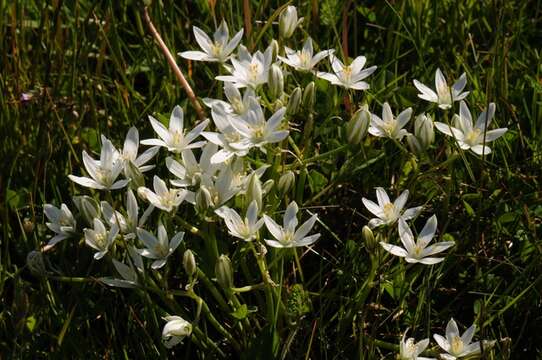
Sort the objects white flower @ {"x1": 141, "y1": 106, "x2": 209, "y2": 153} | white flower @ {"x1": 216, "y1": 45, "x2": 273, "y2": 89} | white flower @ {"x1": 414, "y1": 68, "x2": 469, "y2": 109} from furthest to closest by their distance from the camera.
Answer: white flower @ {"x1": 414, "y1": 68, "x2": 469, "y2": 109}
white flower @ {"x1": 216, "y1": 45, "x2": 273, "y2": 89}
white flower @ {"x1": 141, "y1": 106, "x2": 209, "y2": 153}

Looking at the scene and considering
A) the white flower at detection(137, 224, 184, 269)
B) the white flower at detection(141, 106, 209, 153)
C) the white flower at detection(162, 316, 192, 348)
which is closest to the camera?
the white flower at detection(162, 316, 192, 348)

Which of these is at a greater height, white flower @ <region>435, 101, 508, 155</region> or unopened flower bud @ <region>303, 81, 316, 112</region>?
unopened flower bud @ <region>303, 81, 316, 112</region>

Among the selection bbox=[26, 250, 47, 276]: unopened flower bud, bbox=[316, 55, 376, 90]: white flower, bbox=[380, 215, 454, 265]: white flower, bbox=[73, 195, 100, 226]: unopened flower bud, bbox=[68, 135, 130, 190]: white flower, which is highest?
bbox=[316, 55, 376, 90]: white flower

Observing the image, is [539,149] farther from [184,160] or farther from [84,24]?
[84,24]

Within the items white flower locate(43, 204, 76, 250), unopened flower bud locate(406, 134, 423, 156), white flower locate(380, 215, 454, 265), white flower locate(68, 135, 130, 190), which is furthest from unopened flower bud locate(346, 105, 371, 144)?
white flower locate(43, 204, 76, 250)

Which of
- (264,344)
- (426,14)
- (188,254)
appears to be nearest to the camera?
(188,254)

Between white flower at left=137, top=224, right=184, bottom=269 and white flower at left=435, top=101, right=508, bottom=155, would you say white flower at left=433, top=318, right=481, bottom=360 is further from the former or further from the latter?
white flower at left=137, top=224, right=184, bottom=269

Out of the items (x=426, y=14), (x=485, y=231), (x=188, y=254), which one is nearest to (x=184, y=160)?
(x=188, y=254)
